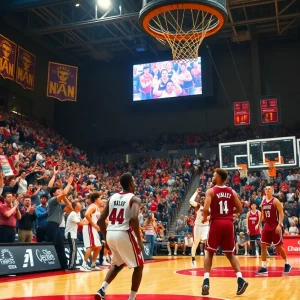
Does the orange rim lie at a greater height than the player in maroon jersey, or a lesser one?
greater

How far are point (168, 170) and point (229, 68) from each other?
27.9 ft

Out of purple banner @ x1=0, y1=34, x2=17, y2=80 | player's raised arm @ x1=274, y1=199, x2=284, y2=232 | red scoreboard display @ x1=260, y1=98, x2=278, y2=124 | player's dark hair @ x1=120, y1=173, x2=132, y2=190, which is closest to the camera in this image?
player's dark hair @ x1=120, y1=173, x2=132, y2=190

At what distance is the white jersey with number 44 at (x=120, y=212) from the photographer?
18.3 ft

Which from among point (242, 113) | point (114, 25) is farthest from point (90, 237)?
point (114, 25)

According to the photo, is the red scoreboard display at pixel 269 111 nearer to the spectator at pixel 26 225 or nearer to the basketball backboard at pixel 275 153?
the basketball backboard at pixel 275 153

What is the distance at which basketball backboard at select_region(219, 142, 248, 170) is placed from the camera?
2180 centimetres

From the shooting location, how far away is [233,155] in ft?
72.8

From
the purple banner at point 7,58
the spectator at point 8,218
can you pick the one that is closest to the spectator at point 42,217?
the spectator at point 8,218

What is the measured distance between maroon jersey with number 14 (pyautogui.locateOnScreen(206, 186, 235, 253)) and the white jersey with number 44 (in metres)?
1.81

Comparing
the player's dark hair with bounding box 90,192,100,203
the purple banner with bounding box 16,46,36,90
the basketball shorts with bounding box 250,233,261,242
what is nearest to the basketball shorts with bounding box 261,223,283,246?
the player's dark hair with bounding box 90,192,100,203

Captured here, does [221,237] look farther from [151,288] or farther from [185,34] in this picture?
[185,34]

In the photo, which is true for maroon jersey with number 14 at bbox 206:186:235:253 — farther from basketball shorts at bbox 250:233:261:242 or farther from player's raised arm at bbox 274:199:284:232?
basketball shorts at bbox 250:233:261:242

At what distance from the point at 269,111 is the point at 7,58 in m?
14.0

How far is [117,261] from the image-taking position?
5.66 m
